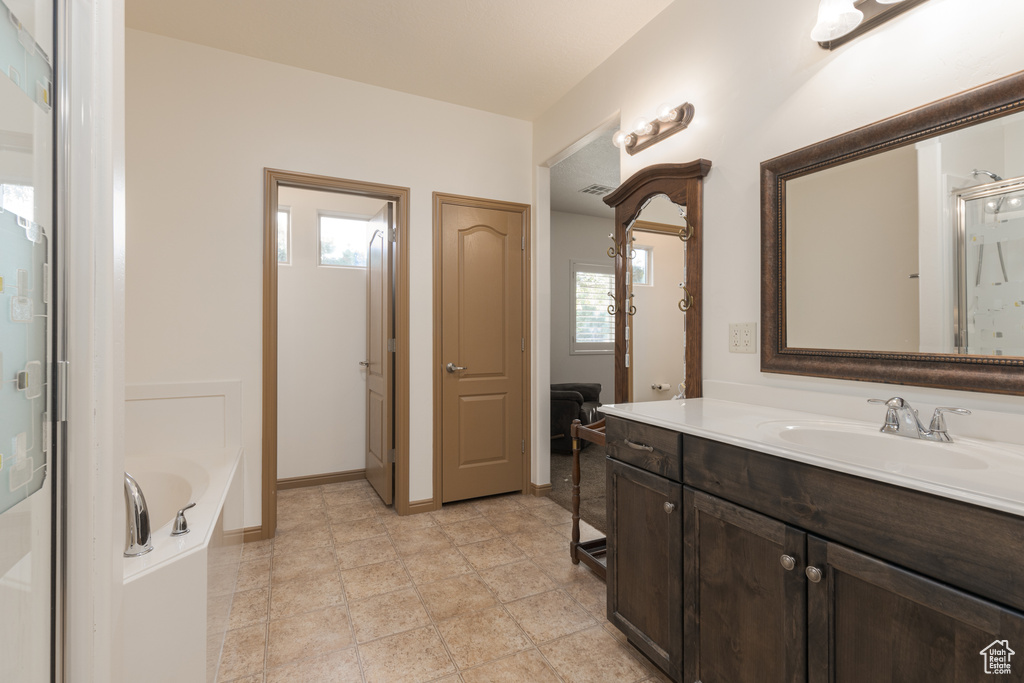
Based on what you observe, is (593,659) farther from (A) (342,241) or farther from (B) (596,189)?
(B) (596,189)

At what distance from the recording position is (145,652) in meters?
1.18

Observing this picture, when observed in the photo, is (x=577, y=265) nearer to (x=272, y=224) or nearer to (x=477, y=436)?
(x=477, y=436)

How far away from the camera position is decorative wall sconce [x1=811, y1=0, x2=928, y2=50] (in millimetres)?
1396

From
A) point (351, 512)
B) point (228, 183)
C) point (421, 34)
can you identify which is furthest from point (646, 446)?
point (228, 183)

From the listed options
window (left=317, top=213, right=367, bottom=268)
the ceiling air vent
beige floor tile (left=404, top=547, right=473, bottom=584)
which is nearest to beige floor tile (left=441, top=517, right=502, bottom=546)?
beige floor tile (left=404, top=547, right=473, bottom=584)

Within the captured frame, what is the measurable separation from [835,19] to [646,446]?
1495 mm

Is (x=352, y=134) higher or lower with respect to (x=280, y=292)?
higher

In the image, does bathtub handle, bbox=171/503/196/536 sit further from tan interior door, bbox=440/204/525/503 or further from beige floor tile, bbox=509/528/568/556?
tan interior door, bbox=440/204/525/503

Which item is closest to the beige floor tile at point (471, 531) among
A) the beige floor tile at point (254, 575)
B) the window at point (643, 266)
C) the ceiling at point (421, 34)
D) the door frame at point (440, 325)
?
the door frame at point (440, 325)

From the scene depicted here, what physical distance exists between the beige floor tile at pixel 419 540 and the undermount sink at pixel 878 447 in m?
1.89

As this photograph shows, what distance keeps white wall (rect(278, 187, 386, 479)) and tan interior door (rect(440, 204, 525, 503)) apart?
984 millimetres

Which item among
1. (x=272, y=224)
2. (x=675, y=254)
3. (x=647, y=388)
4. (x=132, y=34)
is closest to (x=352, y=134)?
(x=272, y=224)

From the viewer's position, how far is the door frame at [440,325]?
3.12 metres

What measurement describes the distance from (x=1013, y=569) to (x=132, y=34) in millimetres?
3876
